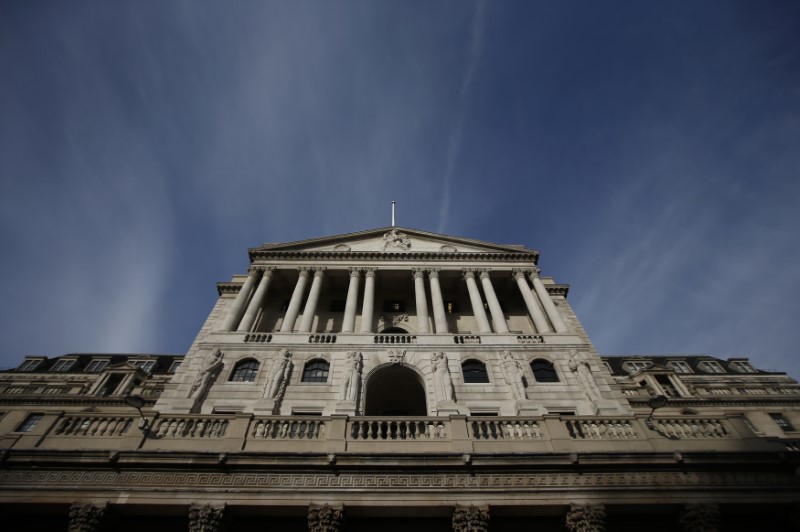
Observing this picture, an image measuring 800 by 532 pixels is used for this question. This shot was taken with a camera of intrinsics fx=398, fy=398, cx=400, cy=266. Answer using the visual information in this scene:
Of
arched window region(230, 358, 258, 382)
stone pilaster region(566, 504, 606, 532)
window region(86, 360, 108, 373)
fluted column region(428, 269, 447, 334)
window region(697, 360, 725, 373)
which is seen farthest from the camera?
window region(697, 360, 725, 373)

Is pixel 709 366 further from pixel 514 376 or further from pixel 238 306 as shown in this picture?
pixel 238 306

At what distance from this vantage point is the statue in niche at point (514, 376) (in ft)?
67.5

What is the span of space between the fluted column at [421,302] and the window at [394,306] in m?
2.77

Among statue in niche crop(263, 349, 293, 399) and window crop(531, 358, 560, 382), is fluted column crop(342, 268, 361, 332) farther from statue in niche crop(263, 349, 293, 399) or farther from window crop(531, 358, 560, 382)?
window crop(531, 358, 560, 382)

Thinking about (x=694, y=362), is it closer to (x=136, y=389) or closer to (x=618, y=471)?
(x=618, y=471)

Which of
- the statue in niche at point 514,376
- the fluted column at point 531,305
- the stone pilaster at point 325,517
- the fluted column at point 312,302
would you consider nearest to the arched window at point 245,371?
the fluted column at point 312,302

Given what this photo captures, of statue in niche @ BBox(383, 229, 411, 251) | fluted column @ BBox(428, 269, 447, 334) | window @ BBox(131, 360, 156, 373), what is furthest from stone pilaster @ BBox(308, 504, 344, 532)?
window @ BBox(131, 360, 156, 373)

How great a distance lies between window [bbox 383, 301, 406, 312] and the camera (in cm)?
3097

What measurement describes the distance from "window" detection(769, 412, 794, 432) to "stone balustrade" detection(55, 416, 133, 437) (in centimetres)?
5516

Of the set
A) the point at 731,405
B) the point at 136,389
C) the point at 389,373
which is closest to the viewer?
the point at 389,373

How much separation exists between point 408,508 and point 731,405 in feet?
145

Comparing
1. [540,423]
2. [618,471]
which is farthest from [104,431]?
[618,471]

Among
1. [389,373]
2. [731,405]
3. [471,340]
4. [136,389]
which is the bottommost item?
[389,373]

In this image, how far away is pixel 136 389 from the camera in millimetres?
44062
